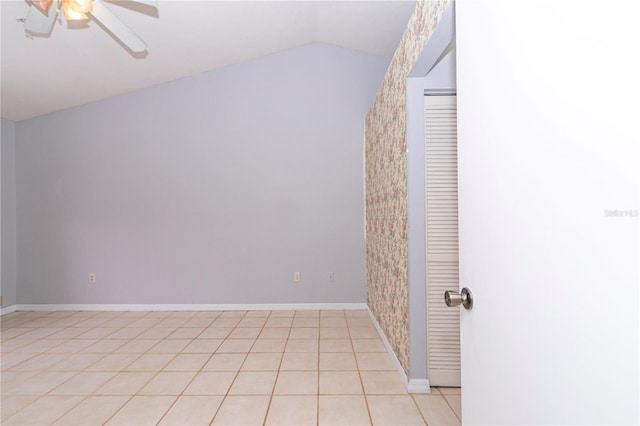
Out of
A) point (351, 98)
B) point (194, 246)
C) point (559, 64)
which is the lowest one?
point (194, 246)

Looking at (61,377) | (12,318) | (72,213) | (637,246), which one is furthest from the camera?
(72,213)

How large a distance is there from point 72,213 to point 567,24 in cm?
527

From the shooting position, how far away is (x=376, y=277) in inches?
130

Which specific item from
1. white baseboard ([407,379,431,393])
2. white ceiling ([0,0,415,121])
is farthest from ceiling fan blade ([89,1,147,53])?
white baseboard ([407,379,431,393])

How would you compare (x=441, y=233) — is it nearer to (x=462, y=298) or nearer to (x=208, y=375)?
(x=462, y=298)

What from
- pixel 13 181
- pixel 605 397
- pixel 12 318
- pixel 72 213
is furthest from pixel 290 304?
pixel 13 181

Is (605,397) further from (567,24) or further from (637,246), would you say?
(567,24)

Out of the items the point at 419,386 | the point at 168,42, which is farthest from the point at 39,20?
the point at 419,386

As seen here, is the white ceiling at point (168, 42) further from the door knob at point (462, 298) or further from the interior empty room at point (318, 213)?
the door knob at point (462, 298)

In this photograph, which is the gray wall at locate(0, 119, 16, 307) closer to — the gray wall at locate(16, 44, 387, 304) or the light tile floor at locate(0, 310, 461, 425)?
the gray wall at locate(16, 44, 387, 304)

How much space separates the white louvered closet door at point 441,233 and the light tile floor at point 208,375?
224 mm

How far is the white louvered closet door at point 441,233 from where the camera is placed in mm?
2092

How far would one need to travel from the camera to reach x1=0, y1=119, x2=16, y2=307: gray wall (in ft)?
13.3

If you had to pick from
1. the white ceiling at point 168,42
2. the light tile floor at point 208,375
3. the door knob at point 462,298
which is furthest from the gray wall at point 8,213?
the door knob at point 462,298
